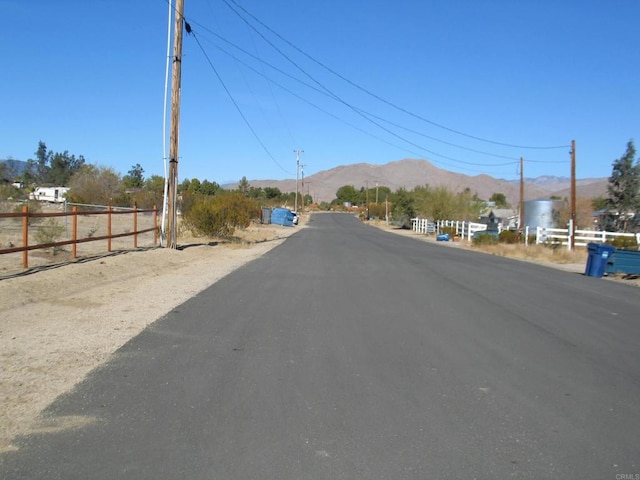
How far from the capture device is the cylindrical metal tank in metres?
62.8

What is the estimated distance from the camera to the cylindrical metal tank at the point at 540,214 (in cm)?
6278

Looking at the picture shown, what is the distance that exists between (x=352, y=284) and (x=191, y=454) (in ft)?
38.7

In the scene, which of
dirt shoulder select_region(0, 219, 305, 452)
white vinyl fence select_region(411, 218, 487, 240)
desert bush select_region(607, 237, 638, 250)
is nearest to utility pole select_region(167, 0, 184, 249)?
dirt shoulder select_region(0, 219, 305, 452)

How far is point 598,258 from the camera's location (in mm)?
23641

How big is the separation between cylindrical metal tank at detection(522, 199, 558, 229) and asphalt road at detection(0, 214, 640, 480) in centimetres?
5305

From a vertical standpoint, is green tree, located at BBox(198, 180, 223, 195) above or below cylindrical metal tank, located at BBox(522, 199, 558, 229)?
above

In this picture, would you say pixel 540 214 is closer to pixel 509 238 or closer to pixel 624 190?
pixel 624 190

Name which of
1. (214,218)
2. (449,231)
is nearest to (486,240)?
(449,231)

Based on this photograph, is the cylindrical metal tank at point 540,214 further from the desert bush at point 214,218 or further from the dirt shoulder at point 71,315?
the dirt shoulder at point 71,315

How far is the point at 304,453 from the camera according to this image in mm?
5105

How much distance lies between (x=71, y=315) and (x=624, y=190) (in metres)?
54.9

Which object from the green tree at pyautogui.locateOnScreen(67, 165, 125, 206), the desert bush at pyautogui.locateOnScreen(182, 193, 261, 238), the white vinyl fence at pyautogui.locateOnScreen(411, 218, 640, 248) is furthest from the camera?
the green tree at pyautogui.locateOnScreen(67, 165, 125, 206)

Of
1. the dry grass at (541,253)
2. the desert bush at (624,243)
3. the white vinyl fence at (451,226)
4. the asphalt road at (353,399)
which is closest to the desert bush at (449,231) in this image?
the white vinyl fence at (451,226)

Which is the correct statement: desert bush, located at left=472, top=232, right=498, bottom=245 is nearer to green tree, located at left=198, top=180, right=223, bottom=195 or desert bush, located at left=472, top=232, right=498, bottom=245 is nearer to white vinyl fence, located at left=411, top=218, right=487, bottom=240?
white vinyl fence, located at left=411, top=218, right=487, bottom=240
